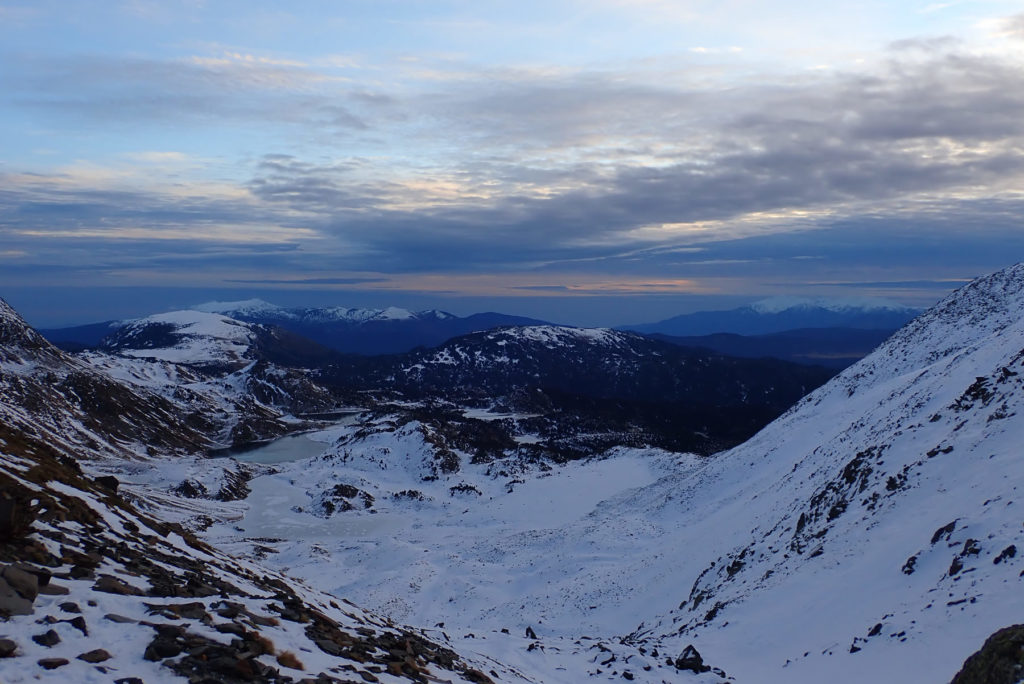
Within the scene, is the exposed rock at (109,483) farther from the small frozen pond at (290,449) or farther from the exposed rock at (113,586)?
the small frozen pond at (290,449)

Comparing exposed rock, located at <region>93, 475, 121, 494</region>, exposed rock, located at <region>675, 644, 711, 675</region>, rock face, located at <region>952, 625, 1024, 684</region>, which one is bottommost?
exposed rock, located at <region>675, 644, 711, 675</region>

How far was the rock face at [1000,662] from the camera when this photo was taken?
9.12 m

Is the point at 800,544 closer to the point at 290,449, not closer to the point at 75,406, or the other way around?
the point at 290,449

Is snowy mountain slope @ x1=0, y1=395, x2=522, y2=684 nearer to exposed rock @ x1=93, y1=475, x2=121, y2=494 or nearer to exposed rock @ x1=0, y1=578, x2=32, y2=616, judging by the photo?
exposed rock @ x1=0, y1=578, x2=32, y2=616

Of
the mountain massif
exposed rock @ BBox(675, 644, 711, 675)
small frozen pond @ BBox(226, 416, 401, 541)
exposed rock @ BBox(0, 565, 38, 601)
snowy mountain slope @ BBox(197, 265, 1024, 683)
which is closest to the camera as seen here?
exposed rock @ BBox(0, 565, 38, 601)

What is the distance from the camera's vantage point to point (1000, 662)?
9.47 meters

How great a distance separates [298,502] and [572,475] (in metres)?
44.1

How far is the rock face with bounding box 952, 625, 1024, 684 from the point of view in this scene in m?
9.12

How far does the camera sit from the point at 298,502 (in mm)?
95750

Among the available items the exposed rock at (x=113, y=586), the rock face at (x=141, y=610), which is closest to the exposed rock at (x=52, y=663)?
the rock face at (x=141, y=610)

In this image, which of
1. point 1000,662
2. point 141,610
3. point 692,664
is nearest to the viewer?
point 1000,662

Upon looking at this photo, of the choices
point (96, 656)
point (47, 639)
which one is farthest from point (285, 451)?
point (96, 656)

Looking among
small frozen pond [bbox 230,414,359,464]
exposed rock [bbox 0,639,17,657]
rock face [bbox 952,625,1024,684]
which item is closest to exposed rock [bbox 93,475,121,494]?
exposed rock [bbox 0,639,17,657]

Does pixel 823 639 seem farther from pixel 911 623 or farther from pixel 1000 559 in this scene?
pixel 1000 559
